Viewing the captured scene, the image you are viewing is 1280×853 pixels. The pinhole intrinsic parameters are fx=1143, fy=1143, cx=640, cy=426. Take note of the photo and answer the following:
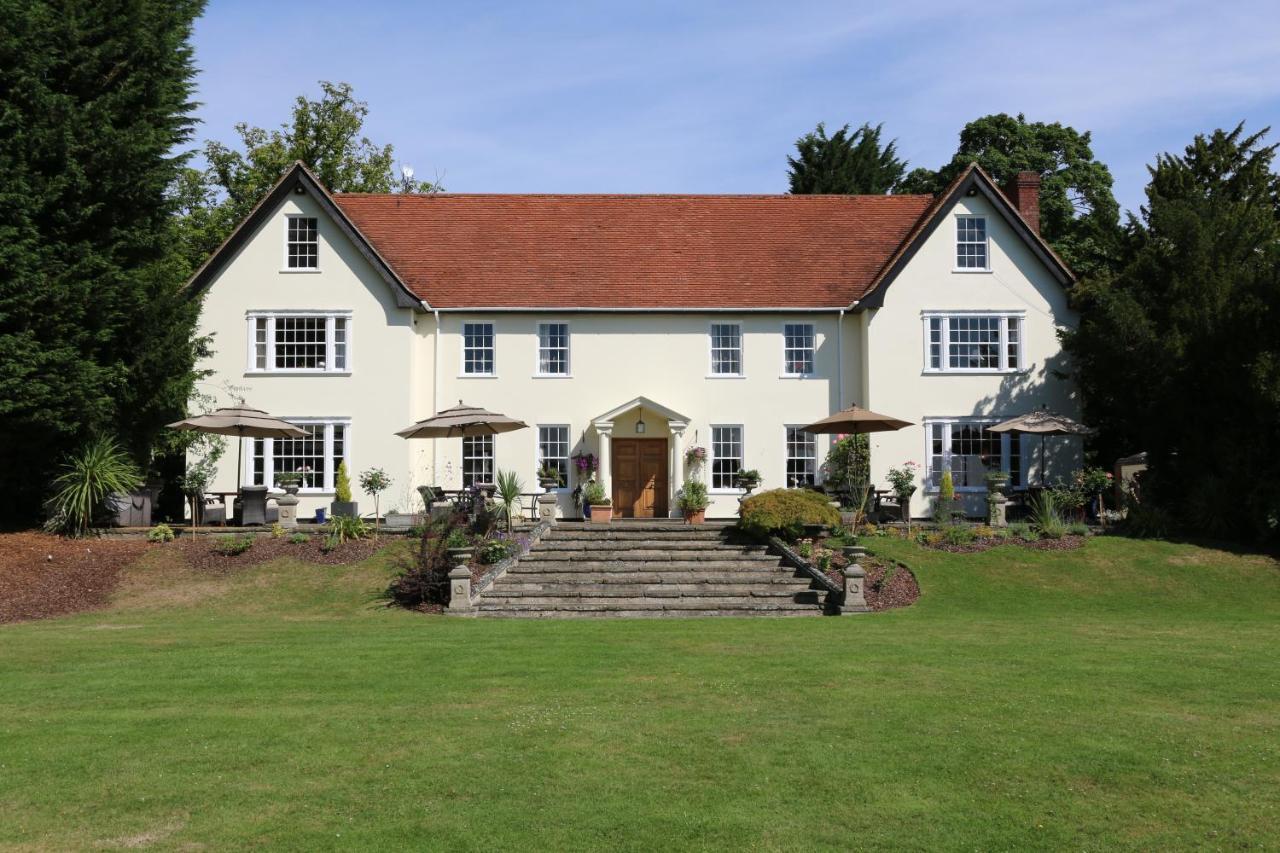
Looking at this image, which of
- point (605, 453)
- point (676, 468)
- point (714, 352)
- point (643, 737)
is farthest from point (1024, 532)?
point (643, 737)

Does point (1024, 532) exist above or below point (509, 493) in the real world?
below

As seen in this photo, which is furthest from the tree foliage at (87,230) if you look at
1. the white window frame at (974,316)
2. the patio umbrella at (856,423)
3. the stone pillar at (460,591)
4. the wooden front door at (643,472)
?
the white window frame at (974,316)

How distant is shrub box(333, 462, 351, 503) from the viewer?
28328 millimetres

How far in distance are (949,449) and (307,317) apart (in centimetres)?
1704

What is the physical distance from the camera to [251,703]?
1155 cm

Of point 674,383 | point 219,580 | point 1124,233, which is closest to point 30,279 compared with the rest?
point 219,580

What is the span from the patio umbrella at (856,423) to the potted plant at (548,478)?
6630mm

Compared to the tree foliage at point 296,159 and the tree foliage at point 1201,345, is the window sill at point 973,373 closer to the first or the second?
the tree foliage at point 1201,345

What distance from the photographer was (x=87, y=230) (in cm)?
2556

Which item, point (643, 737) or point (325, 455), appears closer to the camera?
point (643, 737)

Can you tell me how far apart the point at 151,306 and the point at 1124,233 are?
2400 centimetres

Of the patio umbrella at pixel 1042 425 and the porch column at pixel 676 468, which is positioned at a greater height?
the patio umbrella at pixel 1042 425

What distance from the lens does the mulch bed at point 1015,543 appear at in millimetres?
23297

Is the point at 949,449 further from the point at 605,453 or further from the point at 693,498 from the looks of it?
the point at 605,453
